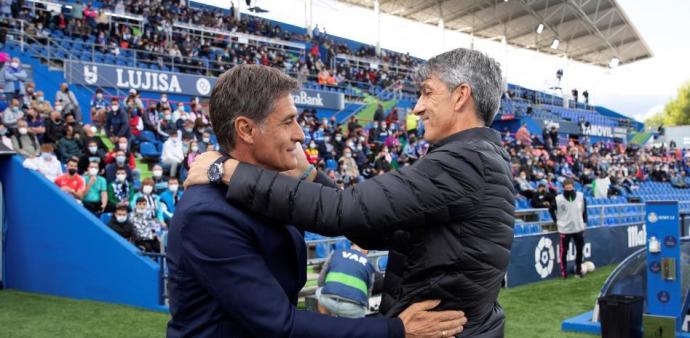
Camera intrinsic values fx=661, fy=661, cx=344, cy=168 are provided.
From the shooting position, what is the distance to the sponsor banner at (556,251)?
996cm

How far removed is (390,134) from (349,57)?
35.6 feet

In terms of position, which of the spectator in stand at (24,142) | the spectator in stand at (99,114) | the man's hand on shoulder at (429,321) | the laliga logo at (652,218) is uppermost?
the spectator in stand at (99,114)

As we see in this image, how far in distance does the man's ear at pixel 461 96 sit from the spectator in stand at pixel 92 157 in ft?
29.7

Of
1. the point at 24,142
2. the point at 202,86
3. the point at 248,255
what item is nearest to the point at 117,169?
the point at 24,142

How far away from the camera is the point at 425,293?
173cm

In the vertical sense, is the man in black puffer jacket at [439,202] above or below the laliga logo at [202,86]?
below

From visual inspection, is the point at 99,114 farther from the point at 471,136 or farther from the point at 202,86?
the point at 471,136

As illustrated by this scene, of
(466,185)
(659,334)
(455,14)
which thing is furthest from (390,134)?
(455,14)

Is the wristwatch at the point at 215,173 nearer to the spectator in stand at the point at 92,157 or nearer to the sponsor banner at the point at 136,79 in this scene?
the spectator in stand at the point at 92,157

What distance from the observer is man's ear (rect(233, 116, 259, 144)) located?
1.69 meters

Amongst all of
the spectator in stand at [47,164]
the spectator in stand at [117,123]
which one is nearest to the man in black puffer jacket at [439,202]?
the spectator in stand at [47,164]

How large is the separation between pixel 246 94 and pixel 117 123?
36.7 feet

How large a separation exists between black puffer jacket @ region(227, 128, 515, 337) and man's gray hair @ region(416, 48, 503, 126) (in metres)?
→ 0.09

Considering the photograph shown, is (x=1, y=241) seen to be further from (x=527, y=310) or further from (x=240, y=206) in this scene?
(x=240, y=206)
